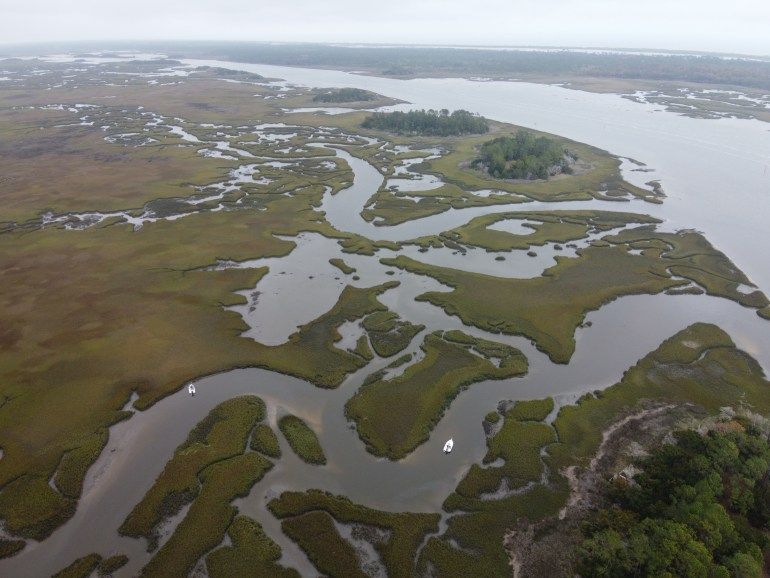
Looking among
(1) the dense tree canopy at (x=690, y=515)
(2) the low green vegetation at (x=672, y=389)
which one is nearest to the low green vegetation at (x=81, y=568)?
(1) the dense tree canopy at (x=690, y=515)

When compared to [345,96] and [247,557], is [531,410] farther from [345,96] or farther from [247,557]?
[345,96]

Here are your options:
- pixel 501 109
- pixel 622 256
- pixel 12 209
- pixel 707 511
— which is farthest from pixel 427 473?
pixel 501 109

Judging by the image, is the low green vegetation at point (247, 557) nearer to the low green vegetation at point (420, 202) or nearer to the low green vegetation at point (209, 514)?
the low green vegetation at point (209, 514)

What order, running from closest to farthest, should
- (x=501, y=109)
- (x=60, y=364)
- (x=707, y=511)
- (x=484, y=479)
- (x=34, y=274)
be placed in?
(x=707, y=511), (x=484, y=479), (x=60, y=364), (x=34, y=274), (x=501, y=109)

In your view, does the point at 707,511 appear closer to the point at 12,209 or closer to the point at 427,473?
the point at 427,473

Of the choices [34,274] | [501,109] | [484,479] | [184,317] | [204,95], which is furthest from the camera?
[204,95]

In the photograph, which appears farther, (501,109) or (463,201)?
(501,109)

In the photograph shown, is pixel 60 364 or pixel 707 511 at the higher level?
pixel 707 511
